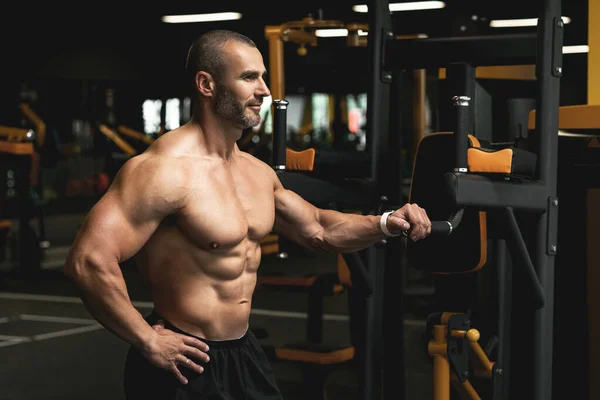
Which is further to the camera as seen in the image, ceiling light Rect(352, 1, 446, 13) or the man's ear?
ceiling light Rect(352, 1, 446, 13)

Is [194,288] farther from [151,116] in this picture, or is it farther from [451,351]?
[151,116]

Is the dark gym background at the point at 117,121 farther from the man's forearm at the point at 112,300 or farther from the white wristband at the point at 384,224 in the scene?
the man's forearm at the point at 112,300

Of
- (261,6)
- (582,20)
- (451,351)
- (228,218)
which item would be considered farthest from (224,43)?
(582,20)

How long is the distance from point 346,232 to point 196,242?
0.51m

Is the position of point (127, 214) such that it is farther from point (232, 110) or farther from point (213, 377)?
point (213, 377)

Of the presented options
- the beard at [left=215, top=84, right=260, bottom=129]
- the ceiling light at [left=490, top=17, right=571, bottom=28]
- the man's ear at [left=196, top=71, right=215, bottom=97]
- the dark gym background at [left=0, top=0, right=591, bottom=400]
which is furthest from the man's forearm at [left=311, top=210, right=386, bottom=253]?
the ceiling light at [left=490, top=17, right=571, bottom=28]

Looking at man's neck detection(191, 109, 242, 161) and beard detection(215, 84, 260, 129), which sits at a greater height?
beard detection(215, 84, 260, 129)

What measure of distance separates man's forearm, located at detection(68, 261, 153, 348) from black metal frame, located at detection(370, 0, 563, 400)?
104 centimetres

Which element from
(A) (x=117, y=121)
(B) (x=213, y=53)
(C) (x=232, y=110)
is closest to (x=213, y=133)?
(C) (x=232, y=110)

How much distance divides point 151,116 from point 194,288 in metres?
16.2

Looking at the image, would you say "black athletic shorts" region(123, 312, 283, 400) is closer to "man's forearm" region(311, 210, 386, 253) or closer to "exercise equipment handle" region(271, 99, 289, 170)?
"man's forearm" region(311, 210, 386, 253)

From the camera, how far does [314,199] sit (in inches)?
133

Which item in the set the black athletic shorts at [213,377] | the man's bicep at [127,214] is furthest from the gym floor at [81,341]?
the man's bicep at [127,214]

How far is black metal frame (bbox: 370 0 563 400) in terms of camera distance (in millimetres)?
2963
